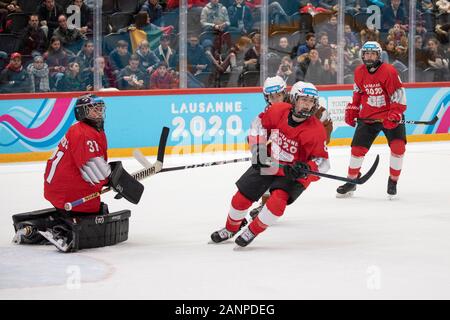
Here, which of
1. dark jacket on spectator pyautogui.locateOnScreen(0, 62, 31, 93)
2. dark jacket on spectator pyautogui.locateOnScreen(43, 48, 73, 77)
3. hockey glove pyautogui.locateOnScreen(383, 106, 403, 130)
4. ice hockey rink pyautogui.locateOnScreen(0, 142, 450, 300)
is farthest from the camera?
dark jacket on spectator pyautogui.locateOnScreen(43, 48, 73, 77)

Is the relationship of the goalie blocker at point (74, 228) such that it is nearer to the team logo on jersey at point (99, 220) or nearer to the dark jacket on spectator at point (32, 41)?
the team logo on jersey at point (99, 220)

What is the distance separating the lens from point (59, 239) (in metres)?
5.55

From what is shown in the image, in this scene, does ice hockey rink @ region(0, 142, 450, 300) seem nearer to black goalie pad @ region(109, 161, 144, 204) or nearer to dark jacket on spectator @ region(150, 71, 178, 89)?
black goalie pad @ region(109, 161, 144, 204)

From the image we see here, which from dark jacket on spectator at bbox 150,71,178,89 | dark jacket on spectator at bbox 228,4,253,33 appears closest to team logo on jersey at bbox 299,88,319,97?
dark jacket on spectator at bbox 150,71,178,89

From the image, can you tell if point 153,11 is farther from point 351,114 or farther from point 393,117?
point 393,117

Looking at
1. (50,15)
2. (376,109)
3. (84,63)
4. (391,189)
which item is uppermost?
(50,15)

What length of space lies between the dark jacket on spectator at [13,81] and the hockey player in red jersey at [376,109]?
3480mm

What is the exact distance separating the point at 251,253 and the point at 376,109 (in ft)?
9.12

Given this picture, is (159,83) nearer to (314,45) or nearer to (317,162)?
(314,45)

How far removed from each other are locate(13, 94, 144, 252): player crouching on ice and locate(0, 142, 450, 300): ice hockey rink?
9cm

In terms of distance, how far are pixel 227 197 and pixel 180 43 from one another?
10.8 feet

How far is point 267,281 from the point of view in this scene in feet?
15.9

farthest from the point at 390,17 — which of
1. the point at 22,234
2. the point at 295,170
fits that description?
the point at 22,234

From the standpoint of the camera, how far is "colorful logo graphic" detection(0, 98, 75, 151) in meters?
9.67
